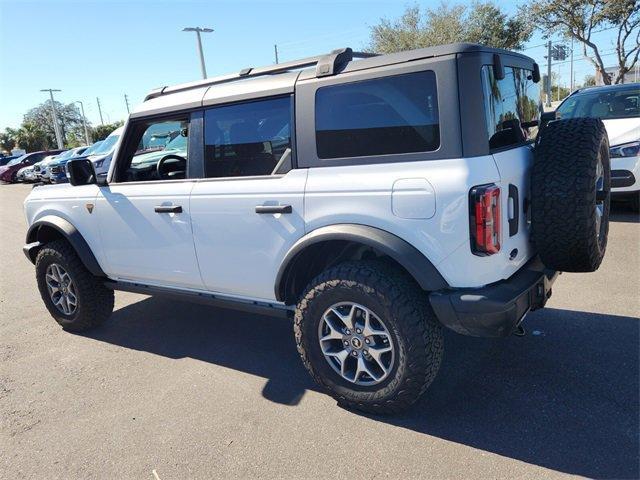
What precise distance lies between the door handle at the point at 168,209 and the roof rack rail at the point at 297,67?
3.09ft

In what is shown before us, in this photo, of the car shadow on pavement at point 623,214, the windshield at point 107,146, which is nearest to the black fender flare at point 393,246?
the car shadow on pavement at point 623,214

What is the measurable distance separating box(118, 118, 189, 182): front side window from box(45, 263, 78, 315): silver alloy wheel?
1.17 meters

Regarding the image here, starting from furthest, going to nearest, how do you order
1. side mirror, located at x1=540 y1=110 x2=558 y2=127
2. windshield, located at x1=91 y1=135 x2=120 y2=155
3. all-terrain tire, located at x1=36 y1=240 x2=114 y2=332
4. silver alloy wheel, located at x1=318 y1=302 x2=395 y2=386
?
windshield, located at x1=91 y1=135 x2=120 y2=155, all-terrain tire, located at x1=36 y1=240 x2=114 y2=332, side mirror, located at x1=540 y1=110 x2=558 y2=127, silver alloy wheel, located at x1=318 y1=302 x2=395 y2=386

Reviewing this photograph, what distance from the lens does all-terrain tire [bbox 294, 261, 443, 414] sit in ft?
8.59

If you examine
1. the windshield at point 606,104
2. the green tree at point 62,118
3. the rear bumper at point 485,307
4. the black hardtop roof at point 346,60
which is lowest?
the rear bumper at point 485,307

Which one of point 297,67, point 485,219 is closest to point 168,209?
point 297,67

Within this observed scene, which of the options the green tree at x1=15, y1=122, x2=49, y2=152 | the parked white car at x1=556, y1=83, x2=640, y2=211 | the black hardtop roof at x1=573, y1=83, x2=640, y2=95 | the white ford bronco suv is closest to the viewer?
the white ford bronco suv

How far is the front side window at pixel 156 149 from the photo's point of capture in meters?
3.80

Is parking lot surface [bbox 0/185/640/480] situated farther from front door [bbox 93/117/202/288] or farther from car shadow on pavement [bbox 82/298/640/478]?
front door [bbox 93/117/202/288]

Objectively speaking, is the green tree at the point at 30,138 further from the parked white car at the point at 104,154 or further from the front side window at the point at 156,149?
the front side window at the point at 156,149

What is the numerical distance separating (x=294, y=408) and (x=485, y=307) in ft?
4.47

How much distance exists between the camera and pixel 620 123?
668 centimetres

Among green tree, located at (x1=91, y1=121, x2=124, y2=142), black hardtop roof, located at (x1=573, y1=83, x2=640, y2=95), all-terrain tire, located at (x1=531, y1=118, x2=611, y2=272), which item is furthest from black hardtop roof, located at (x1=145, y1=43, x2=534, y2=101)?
green tree, located at (x1=91, y1=121, x2=124, y2=142)

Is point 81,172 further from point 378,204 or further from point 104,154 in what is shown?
point 104,154
